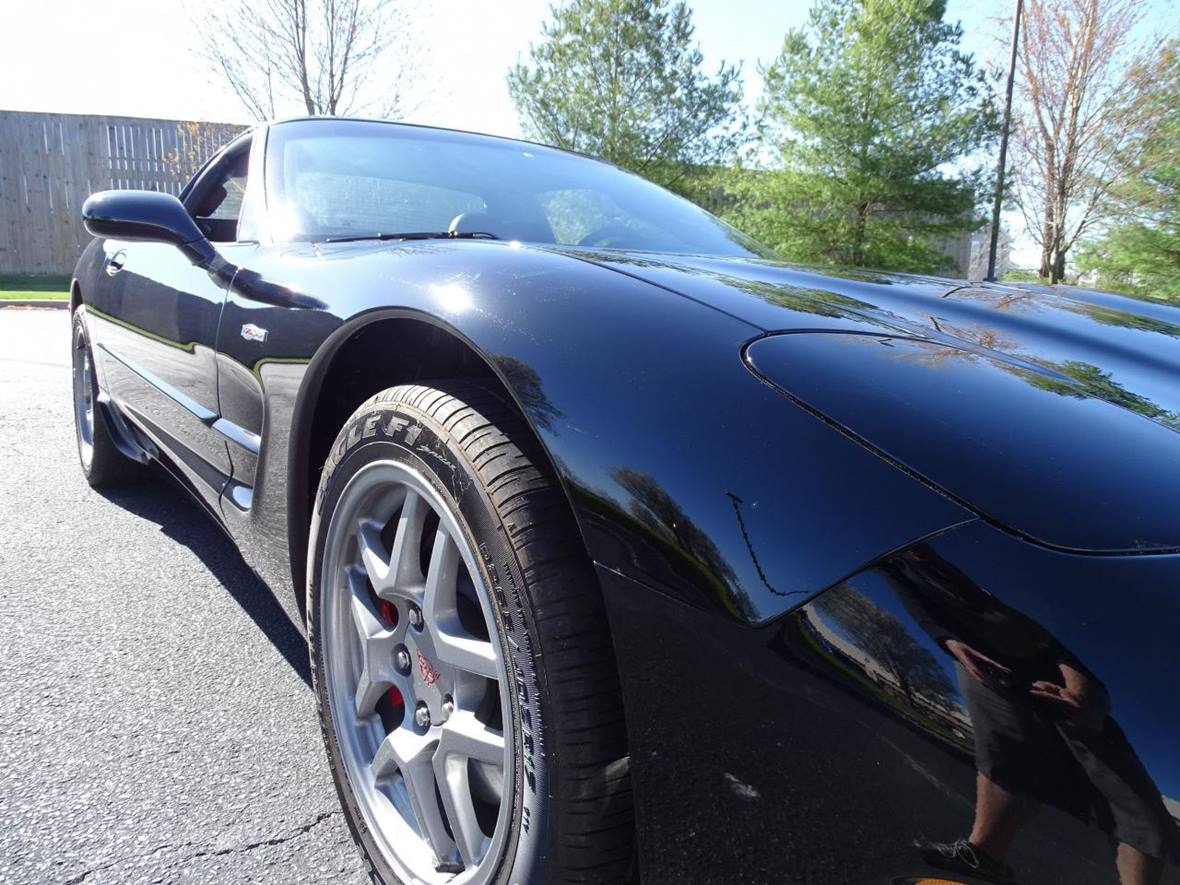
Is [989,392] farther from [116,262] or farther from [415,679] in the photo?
[116,262]

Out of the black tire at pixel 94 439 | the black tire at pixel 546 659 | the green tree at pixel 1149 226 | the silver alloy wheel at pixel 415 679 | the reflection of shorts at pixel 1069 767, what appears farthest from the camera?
the green tree at pixel 1149 226

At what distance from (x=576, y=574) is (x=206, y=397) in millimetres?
1430

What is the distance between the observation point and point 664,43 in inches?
648

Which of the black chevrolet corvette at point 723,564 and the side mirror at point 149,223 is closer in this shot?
the black chevrolet corvette at point 723,564

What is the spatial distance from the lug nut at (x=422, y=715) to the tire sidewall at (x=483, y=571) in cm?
20

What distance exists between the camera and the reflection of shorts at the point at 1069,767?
0.61m

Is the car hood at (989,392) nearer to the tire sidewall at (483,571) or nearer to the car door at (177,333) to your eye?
the tire sidewall at (483,571)

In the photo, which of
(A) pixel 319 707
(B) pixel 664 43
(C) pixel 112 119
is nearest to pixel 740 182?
(B) pixel 664 43

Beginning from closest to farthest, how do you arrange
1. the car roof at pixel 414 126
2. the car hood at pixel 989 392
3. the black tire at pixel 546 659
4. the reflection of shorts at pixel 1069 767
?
the reflection of shorts at pixel 1069 767
the car hood at pixel 989 392
the black tire at pixel 546 659
the car roof at pixel 414 126

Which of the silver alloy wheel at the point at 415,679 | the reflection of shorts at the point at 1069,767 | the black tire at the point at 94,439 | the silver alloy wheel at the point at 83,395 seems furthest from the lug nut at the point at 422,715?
the silver alloy wheel at the point at 83,395

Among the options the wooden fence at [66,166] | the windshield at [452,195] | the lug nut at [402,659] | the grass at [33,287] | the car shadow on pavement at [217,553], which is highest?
the wooden fence at [66,166]

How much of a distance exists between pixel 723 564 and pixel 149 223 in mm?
1892

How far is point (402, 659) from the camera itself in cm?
133

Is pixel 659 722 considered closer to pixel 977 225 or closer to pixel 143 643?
pixel 143 643
